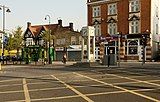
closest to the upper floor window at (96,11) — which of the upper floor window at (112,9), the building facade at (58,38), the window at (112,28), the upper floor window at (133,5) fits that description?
the upper floor window at (112,9)

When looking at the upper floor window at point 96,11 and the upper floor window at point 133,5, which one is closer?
the upper floor window at point 133,5

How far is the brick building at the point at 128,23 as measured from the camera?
173 feet

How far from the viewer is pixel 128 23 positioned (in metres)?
54.9

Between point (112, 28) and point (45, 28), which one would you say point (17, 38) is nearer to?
point (45, 28)

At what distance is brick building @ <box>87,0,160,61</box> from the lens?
5284cm

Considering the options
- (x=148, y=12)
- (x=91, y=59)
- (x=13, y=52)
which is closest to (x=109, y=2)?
(x=148, y=12)

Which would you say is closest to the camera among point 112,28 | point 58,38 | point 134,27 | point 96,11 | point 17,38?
point 134,27

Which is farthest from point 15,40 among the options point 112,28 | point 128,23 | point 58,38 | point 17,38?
point 128,23

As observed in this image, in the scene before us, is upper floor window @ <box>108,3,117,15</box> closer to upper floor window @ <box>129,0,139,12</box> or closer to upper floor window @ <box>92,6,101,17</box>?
upper floor window @ <box>92,6,101,17</box>

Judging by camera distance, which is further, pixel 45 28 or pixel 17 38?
pixel 45 28

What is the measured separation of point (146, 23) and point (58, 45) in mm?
31662

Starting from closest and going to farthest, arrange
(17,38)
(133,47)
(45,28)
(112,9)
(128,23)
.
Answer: (133,47) < (128,23) < (112,9) < (17,38) < (45,28)

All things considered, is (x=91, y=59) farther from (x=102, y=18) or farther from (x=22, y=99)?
(x=22, y=99)

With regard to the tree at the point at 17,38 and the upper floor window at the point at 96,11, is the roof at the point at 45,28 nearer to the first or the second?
the tree at the point at 17,38
